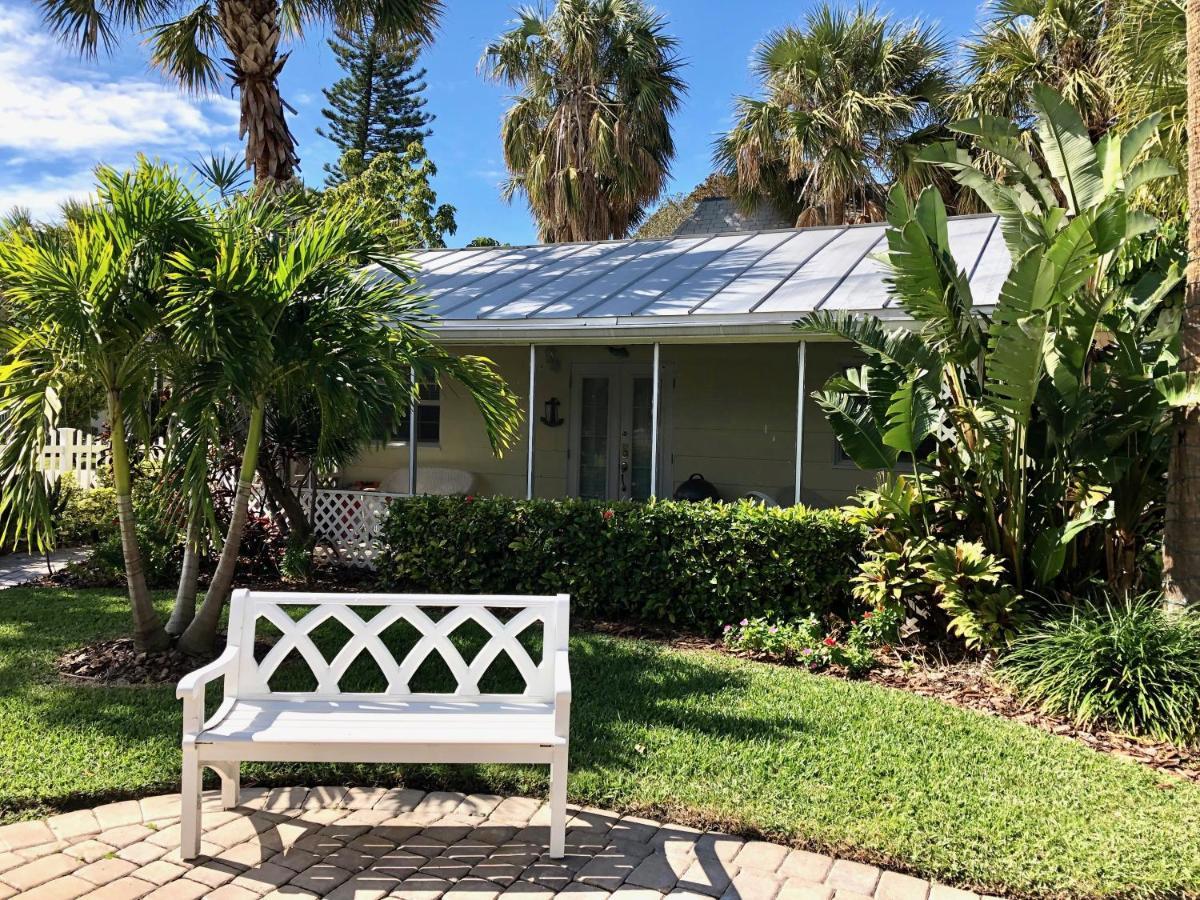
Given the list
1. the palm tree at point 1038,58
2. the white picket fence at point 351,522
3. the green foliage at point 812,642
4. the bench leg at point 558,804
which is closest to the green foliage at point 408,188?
the palm tree at point 1038,58

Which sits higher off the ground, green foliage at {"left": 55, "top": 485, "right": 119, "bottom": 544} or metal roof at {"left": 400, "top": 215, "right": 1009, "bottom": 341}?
metal roof at {"left": 400, "top": 215, "right": 1009, "bottom": 341}

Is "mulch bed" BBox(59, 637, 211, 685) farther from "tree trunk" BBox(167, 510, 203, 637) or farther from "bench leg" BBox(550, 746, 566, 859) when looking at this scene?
"bench leg" BBox(550, 746, 566, 859)

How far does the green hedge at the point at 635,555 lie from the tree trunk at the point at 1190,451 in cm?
233

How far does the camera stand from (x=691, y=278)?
34.7 ft

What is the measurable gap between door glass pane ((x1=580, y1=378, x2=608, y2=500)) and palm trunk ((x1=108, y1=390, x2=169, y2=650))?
24.4 ft

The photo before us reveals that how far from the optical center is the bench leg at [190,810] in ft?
12.2

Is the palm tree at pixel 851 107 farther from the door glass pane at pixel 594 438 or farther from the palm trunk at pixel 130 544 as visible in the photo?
the palm trunk at pixel 130 544

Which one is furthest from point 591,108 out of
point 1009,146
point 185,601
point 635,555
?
point 185,601

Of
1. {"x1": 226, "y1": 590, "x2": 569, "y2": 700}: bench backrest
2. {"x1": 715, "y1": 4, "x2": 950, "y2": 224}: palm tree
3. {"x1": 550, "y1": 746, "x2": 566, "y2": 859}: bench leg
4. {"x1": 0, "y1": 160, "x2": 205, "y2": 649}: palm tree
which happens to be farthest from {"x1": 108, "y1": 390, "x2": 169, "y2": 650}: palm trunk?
{"x1": 715, "y1": 4, "x2": 950, "y2": 224}: palm tree

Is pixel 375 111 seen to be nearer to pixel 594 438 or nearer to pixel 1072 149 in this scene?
pixel 594 438

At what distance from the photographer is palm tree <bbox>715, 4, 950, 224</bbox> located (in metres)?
17.6

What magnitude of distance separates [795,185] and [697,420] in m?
9.47

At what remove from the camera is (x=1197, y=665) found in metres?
5.34

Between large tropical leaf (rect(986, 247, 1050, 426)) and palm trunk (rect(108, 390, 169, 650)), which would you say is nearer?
large tropical leaf (rect(986, 247, 1050, 426))
